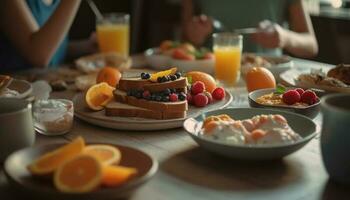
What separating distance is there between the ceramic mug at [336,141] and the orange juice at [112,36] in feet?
4.28

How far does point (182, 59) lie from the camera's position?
180 centimetres

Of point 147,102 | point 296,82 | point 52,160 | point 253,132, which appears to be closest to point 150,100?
point 147,102

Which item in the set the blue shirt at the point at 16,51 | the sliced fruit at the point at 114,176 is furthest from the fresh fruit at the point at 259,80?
the blue shirt at the point at 16,51

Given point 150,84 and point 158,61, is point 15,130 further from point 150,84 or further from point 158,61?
point 158,61

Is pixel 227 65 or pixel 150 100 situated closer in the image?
pixel 150 100

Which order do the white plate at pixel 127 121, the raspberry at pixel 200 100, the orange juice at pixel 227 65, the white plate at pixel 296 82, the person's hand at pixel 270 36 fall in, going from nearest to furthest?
the white plate at pixel 127 121, the raspberry at pixel 200 100, the white plate at pixel 296 82, the orange juice at pixel 227 65, the person's hand at pixel 270 36

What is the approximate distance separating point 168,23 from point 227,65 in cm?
205

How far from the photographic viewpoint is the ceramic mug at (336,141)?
854 mm

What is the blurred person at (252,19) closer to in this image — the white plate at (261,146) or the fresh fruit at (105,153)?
the white plate at (261,146)

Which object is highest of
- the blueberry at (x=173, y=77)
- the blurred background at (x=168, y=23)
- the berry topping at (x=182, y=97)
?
the blueberry at (x=173, y=77)

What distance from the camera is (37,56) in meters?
1.90

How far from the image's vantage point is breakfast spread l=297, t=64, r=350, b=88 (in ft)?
4.62

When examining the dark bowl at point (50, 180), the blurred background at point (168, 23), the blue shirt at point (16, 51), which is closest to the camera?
the dark bowl at point (50, 180)

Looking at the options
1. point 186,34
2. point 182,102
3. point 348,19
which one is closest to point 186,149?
point 182,102
